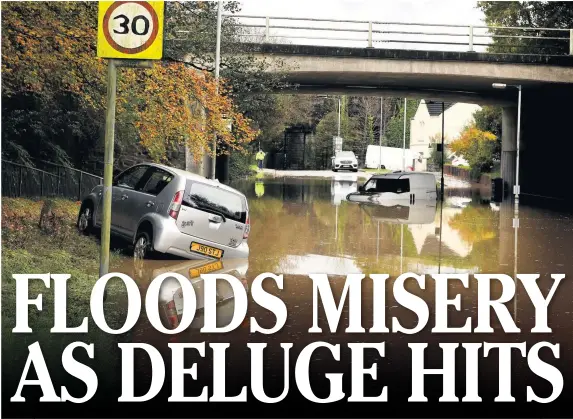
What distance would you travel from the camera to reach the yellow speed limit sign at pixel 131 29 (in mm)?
7543

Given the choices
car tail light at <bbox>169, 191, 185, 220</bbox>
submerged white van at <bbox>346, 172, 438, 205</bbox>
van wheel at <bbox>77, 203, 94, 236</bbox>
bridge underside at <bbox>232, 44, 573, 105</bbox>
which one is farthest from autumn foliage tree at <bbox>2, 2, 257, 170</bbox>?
submerged white van at <bbox>346, 172, 438, 205</bbox>

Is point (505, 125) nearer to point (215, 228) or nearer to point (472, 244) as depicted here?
point (472, 244)

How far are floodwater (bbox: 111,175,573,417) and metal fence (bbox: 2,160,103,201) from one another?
3.99 metres

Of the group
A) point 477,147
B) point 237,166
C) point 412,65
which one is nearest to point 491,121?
point 477,147

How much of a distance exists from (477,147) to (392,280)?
158 feet

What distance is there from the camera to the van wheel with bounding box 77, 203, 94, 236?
1573cm

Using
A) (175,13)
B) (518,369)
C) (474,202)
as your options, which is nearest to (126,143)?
(175,13)

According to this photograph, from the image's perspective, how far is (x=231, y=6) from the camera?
28.6 metres

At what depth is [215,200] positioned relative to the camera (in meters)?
14.4

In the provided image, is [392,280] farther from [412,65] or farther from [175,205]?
[412,65]

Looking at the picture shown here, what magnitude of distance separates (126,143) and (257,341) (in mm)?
14803

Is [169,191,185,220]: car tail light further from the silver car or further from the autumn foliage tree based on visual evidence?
the autumn foliage tree

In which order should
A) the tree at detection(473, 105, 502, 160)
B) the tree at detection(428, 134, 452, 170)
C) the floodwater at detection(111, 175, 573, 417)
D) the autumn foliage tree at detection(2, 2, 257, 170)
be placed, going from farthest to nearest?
the tree at detection(428, 134, 452, 170)
the tree at detection(473, 105, 502, 160)
the autumn foliage tree at detection(2, 2, 257, 170)
the floodwater at detection(111, 175, 573, 417)

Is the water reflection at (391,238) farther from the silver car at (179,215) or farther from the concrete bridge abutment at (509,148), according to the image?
the concrete bridge abutment at (509,148)
